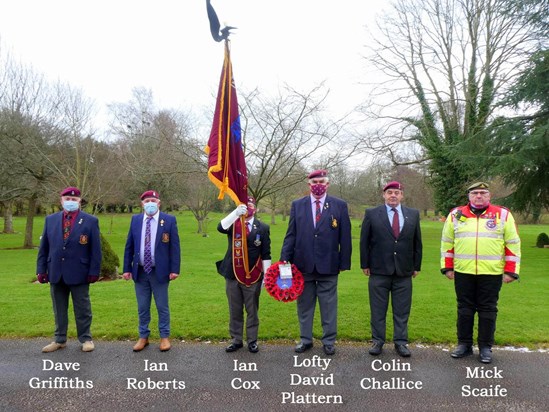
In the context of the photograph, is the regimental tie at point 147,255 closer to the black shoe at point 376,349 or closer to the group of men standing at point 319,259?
the group of men standing at point 319,259

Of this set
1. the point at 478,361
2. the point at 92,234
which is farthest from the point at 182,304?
the point at 478,361

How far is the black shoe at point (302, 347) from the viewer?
4.73 m

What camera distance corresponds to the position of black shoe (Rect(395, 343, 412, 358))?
15.1ft

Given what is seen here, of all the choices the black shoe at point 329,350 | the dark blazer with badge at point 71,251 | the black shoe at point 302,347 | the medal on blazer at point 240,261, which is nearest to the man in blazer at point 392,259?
the black shoe at point 329,350

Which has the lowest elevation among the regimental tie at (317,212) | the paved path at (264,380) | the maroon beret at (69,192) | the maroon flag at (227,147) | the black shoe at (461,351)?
the paved path at (264,380)

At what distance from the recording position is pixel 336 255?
15.8ft

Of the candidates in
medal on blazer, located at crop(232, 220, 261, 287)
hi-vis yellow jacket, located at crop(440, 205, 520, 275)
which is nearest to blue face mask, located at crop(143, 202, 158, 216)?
medal on blazer, located at crop(232, 220, 261, 287)

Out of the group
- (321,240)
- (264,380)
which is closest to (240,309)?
(264,380)

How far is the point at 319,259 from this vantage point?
15.6 feet

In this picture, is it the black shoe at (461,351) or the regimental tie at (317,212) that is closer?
the black shoe at (461,351)

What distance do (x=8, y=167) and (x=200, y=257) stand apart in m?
11.1

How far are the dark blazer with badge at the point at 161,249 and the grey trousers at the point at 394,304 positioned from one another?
101 inches

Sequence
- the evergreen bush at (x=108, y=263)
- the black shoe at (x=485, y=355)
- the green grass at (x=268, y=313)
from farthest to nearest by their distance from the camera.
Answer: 1. the evergreen bush at (x=108, y=263)
2. the green grass at (x=268, y=313)
3. the black shoe at (x=485, y=355)

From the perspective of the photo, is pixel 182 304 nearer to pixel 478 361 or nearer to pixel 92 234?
pixel 92 234
